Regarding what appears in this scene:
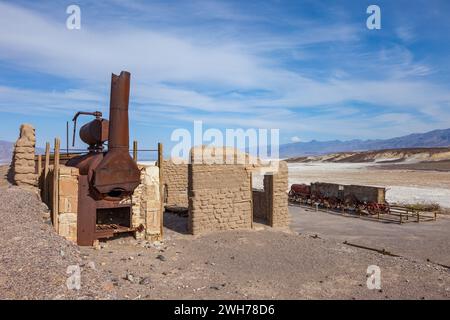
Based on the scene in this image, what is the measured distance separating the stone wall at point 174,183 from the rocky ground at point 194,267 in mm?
7162

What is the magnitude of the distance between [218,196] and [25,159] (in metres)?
8.18

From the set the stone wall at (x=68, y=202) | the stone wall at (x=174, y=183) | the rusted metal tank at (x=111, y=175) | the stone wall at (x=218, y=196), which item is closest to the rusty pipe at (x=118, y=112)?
the rusted metal tank at (x=111, y=175)

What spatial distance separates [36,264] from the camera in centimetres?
759

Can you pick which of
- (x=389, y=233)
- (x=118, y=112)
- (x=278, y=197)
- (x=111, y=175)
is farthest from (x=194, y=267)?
(x=389, y=233)

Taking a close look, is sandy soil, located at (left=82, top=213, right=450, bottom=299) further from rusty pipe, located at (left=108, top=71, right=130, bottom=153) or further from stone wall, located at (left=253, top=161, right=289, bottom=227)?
rusty pipe, located at (left=108, top=71, right=130, bottom=153)

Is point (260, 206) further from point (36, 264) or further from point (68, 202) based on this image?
point (36, 264)

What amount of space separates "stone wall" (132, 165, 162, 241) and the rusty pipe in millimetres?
1824

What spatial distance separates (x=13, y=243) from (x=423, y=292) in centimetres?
973

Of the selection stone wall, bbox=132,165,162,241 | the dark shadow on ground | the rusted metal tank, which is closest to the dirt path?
the dark shadow on ground

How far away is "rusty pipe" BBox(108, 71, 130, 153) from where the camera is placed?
12203 millimetres

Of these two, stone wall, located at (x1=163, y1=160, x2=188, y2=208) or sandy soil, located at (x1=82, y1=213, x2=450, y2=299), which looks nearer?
sandy soil, located at (x1=82, y1=213, x2=450, y2=299)

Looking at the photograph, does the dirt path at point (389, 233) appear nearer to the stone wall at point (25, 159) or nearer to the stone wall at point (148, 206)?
the stone wall at point (148, 206)

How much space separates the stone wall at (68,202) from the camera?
1216cm
